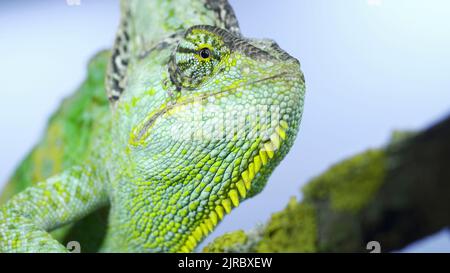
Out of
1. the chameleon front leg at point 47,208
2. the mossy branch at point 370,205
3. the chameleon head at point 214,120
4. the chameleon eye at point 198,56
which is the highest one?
the chameleon eye at point 198,56

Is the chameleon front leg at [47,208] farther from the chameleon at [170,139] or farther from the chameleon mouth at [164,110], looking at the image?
the chameleon mouth at [164,110]

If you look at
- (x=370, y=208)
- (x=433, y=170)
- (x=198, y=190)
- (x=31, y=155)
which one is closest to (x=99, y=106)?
(x=31, y=155)

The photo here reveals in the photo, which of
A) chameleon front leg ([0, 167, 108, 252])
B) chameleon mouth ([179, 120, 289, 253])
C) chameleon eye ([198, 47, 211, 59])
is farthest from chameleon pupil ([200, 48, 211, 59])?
chameleon front leg ([0, 167, 108, 252])

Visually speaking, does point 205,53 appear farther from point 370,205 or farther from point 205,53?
point 370,205

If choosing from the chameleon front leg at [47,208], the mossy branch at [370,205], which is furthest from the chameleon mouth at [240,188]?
the chameleon front leg at [47,208]

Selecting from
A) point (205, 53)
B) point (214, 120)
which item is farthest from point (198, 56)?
point (214, 120)

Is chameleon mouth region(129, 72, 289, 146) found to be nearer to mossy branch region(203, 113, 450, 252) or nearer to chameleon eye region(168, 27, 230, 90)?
chameleon eye region(168, 27, 230, 90)

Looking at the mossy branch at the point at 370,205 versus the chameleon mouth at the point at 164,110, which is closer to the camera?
the chameleon mouth at the point at 164,110
